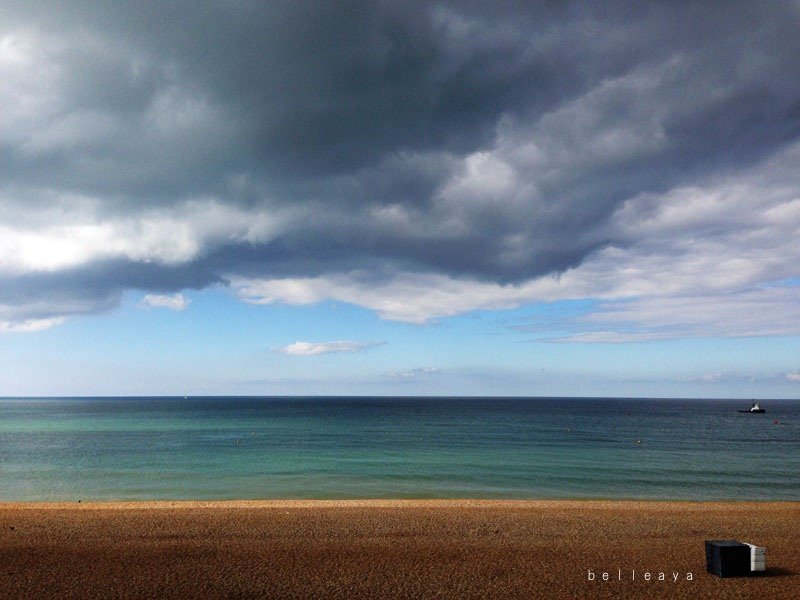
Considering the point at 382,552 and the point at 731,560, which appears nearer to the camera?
the point at 731,560

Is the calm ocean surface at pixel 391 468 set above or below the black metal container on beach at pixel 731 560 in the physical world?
below

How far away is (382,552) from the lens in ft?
49.2

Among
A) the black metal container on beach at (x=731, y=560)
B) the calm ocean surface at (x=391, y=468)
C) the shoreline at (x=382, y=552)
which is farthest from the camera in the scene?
the calm ocean surface at (x=391, y=468)

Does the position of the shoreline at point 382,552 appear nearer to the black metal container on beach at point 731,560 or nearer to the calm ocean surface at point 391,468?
the black metal container on beach at point 731,560

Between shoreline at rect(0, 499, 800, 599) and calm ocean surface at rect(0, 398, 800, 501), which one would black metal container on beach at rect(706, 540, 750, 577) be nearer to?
shoreline at rect(0, 499, 800, 599)

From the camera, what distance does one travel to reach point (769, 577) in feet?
42.6

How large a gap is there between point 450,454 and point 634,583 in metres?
40.2

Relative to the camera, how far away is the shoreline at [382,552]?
12.1m

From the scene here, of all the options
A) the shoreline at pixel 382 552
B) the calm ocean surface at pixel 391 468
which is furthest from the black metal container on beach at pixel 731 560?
the calm ocean surface at pixel 391 468

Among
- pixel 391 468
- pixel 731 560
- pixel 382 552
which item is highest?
pixel 731 560

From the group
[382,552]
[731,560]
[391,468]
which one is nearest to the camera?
[731,560]

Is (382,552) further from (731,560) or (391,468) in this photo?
(391,468)

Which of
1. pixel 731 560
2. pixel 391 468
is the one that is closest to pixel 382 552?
pixel 731 560

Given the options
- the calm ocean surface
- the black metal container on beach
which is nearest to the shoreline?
the black metal container on beach
